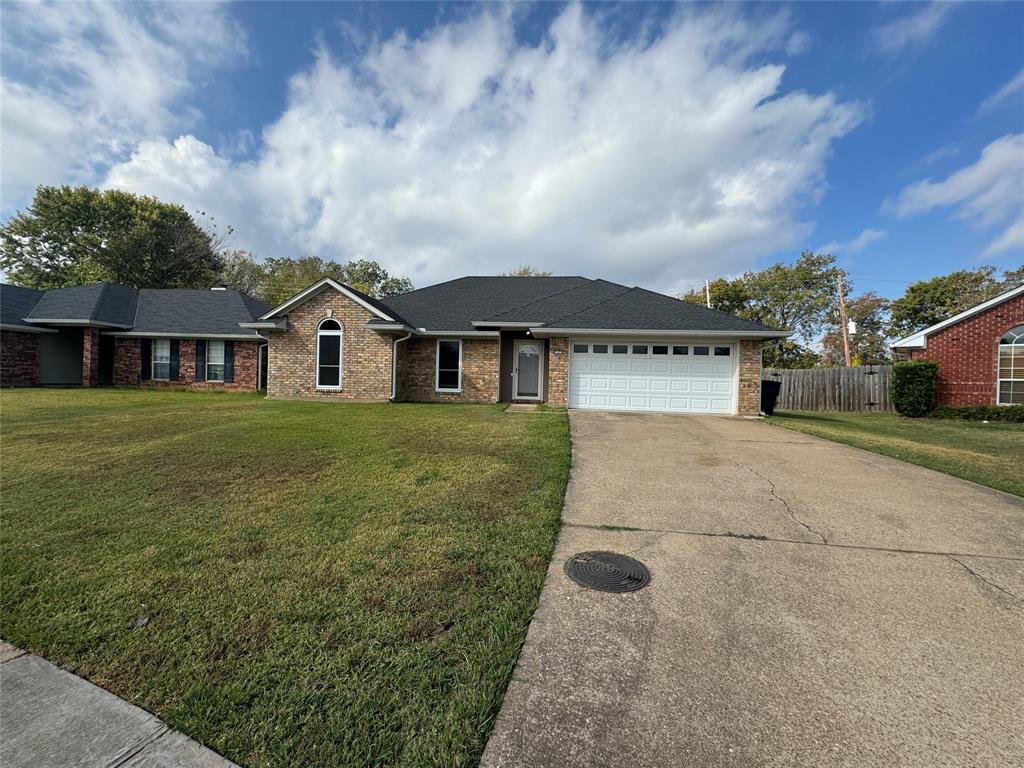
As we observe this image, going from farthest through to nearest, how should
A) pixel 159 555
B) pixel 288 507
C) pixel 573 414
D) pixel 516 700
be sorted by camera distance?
pixel 573 414 < pixel 288 507 < pixel 159 555 < pixel 516 700

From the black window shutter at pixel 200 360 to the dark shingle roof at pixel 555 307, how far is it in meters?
8.55

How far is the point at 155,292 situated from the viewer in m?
20.5

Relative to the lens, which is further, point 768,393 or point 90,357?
point 90,357

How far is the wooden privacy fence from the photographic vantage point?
647 inches

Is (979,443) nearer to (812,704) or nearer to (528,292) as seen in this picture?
(812,704)

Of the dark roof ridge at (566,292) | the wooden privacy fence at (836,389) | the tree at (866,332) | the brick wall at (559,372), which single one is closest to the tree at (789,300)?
the tree at (866,332)

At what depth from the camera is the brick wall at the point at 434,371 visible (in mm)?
14398

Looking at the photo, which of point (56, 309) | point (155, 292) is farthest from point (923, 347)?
point (56, 309)

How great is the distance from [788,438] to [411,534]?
26.9ft

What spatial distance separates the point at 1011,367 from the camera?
14.1 metres

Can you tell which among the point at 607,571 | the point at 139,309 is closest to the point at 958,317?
the point at 607,571

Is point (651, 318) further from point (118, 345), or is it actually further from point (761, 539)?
point (118, 345)

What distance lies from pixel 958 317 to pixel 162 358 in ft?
102

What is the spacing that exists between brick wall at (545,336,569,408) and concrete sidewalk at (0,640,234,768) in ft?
37.5
